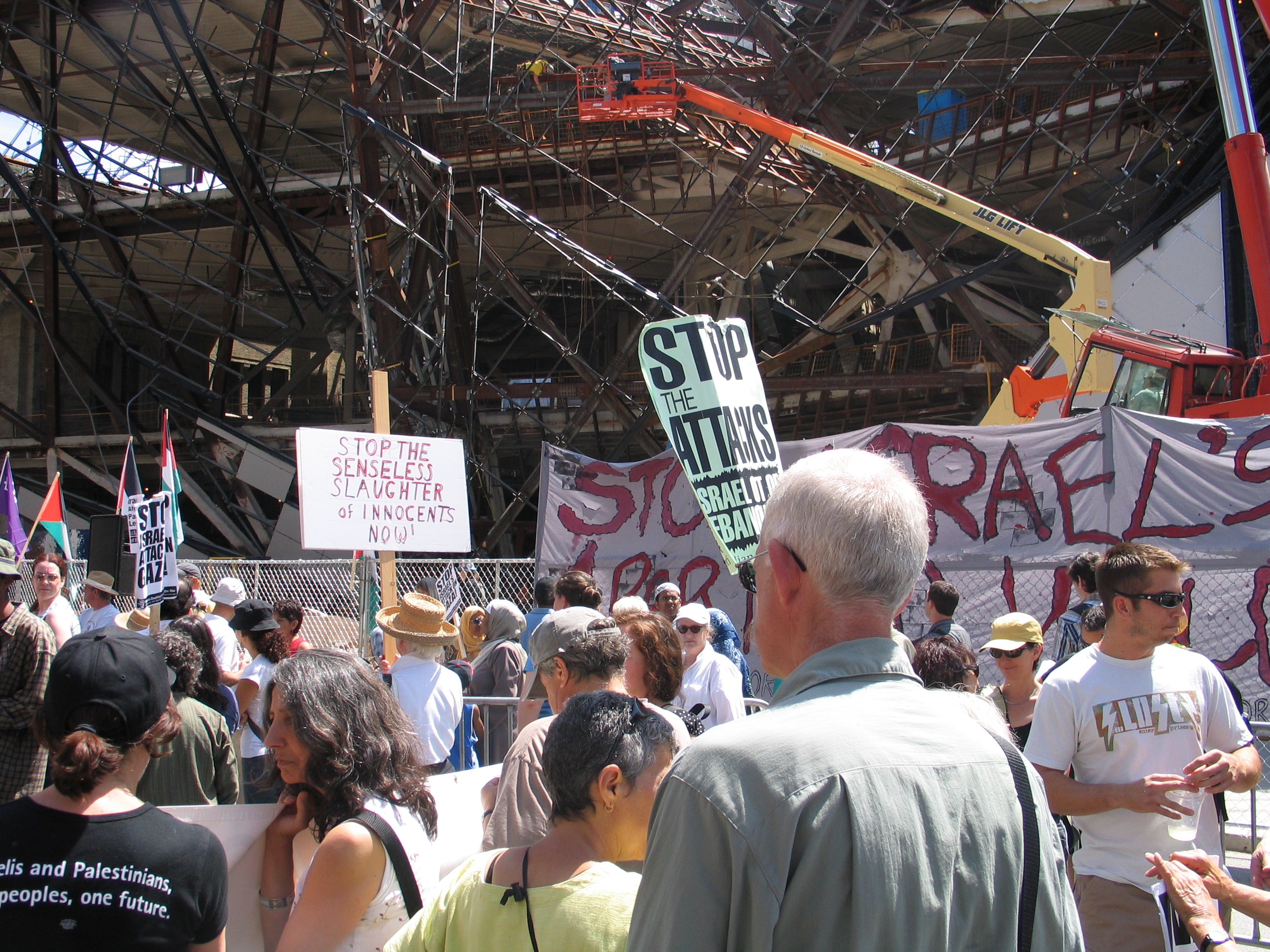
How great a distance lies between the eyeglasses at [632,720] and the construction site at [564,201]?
9.80 metres

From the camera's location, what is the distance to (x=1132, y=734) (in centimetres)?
287

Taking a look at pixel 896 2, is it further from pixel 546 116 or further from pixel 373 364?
pixel 373 364

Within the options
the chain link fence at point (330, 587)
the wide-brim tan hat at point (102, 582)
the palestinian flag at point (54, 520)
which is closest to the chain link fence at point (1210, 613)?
the chain link fence at point (330, 587)

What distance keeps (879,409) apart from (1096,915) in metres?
15.1

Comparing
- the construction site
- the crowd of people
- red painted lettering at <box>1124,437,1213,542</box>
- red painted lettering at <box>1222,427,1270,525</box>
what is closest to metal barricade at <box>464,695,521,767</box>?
the crowd of people

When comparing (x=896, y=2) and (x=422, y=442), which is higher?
(x=896, y=2)

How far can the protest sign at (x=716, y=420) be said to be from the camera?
500 centimetres

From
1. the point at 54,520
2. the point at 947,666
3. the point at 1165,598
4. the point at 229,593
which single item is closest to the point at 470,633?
the point at 229,593

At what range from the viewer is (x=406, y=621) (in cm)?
462

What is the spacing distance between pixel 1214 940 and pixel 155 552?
637 centimetres

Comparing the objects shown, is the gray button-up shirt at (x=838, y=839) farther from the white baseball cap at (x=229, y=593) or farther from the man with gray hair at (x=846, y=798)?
the white baseball cap at (x=229, y=593)

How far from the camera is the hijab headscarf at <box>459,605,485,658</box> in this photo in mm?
8414

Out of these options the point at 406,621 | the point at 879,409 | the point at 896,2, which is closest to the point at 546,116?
the point at 896,2

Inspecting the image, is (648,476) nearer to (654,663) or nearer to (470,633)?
(470,633)
